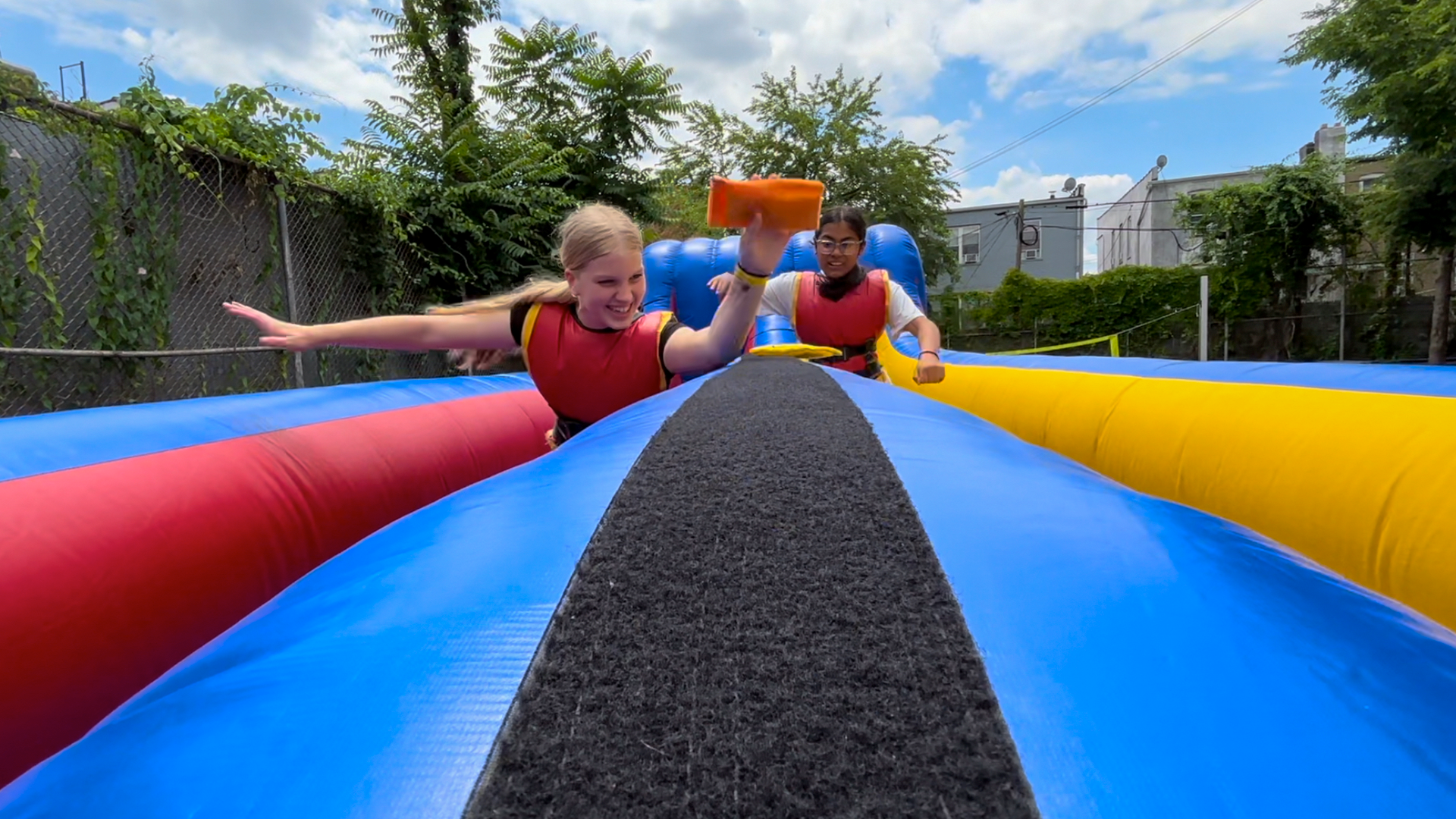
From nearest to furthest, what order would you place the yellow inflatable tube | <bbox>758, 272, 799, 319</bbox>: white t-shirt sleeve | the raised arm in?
1. the yellow inflatable tube
2. the raised arm
3. <bbox>758, 272, 799, 319</bbox>: white t-shirt sleeve

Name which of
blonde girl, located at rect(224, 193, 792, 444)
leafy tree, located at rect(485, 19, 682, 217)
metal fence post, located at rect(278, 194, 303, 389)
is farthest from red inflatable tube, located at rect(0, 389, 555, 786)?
A: leafy tree, located at rect(485, 19, 682, 217)

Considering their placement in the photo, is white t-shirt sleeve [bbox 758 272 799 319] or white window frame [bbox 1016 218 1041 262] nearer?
white t-shirt sleeve [bbox 758 272 799 319]

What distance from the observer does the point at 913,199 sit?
1474 centimetres

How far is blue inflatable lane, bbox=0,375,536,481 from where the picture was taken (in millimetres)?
1107

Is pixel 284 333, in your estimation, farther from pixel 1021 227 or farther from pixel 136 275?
pixel 1021 227

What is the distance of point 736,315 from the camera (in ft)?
5.45

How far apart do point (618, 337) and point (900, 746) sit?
1.61m

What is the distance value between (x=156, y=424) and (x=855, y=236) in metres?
2.38

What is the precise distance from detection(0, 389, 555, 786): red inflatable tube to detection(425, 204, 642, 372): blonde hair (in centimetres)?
62

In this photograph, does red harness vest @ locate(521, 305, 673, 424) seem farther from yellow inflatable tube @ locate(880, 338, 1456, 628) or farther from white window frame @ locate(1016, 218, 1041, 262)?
white window frame @ locate(1016, 218, 1041, 262)

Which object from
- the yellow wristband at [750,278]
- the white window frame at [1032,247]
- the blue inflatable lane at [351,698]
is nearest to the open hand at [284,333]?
the yellow wristband at [750,278]

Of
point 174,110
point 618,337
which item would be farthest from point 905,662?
point 174,110

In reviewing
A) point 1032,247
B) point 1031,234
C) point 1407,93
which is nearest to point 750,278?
point 1407,93

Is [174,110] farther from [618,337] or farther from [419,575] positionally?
[419,575]
